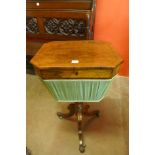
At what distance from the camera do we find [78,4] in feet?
7.96

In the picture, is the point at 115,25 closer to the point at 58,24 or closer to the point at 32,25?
the point at 58,24

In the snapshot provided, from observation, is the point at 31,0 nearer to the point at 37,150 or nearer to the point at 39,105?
the point at 39,105

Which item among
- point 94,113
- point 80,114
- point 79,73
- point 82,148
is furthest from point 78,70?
point 94,113

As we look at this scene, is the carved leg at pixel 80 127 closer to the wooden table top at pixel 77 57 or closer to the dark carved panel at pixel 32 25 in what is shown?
the wooden table top at pixel 77 57

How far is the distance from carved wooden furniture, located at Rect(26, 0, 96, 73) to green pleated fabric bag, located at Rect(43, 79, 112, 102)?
99 cm

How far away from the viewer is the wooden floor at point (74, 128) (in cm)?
181

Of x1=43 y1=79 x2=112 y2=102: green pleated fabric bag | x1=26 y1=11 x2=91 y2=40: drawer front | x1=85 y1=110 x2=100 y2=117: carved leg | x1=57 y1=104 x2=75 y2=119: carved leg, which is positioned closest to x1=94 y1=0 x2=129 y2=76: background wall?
x1=26 y1=11 x2=91 y2=40: drawer front

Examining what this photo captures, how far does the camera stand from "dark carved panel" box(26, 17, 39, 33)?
8.48 ft

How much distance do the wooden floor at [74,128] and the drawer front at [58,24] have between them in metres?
0.67

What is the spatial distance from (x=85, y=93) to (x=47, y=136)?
0.57m

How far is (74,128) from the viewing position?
2.04 m

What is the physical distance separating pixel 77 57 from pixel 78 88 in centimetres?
22

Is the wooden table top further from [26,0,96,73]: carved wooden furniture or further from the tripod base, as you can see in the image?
[26,0,96,73]: carved wooden furniture
